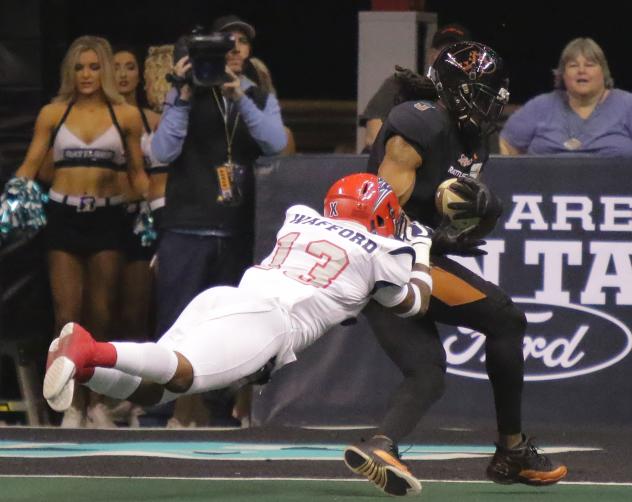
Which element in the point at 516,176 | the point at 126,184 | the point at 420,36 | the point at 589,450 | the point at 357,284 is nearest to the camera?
the point at 357,284

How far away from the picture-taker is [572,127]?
9.24 meters

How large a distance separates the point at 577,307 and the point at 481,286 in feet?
7.61

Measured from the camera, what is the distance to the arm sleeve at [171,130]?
888 centimetres

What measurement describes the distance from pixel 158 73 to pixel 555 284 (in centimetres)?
255

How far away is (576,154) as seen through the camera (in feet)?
29.1

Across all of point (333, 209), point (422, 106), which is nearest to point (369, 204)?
point (333, 209)

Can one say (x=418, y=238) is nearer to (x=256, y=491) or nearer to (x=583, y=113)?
(x=256, y=491)

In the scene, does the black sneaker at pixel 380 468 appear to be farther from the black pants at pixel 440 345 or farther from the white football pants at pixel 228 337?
the white football pants at pixel 228 337

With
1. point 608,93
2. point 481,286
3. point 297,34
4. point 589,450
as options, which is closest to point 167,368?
point 481,286

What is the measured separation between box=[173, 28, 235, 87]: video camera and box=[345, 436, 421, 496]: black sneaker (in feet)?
10.0

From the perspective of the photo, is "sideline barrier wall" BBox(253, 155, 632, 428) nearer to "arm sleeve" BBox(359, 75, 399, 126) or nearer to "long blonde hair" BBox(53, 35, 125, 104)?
"arm sleeve" BBox(359, 75, 399, 126)

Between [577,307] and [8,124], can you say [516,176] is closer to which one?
[577,307]

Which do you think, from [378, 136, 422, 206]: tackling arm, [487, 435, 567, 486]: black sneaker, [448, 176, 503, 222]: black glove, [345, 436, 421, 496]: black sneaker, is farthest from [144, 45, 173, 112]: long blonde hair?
[345, 436, 421, 496]: black sneaker

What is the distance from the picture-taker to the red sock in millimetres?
5969
